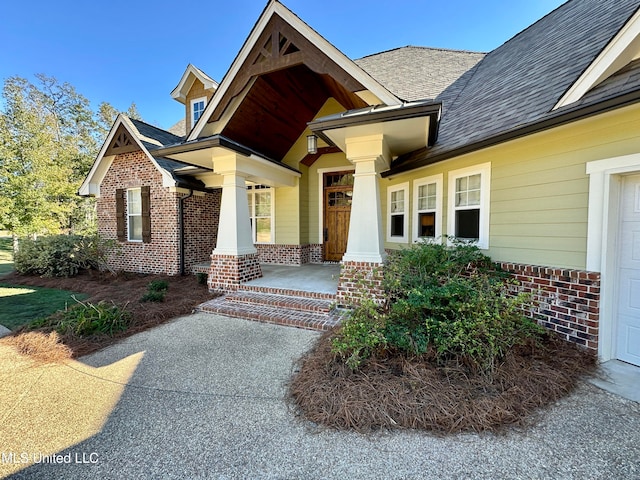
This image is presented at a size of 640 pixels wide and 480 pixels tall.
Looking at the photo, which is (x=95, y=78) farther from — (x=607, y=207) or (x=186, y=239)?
(x=607, y=207)

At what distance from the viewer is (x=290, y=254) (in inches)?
339

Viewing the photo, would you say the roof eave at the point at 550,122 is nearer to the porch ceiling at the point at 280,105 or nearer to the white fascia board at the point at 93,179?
the porch ceiling at the point at 280,105

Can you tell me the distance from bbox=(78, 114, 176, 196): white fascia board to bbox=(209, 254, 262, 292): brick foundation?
350 centimetres

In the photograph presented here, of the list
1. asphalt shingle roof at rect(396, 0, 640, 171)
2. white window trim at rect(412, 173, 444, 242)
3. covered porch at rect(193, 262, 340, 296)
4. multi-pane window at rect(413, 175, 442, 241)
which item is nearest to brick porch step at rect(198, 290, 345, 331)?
covered porch at rect(193, 262, 340, 296)

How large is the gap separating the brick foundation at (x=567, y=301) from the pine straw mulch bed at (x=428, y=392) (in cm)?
35

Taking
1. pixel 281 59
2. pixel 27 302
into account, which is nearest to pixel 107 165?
pixel 27 302

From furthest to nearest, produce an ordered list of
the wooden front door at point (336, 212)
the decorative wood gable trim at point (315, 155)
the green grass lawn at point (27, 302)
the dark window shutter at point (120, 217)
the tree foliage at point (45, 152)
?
the tree foliage at point (45, 152)
the dark window shutter at point (120, 217)
the wooden front door at point (336, 212)
the decorative wood gable trim at point (315, 155)
the green grass lawn at point (27, 302)

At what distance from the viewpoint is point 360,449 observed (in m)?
2.05

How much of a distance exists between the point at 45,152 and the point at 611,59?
2210cm

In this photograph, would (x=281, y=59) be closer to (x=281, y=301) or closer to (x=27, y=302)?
(x=281, y=301)

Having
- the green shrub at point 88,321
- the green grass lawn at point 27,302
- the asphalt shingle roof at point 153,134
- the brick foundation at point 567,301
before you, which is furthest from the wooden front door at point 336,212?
the green grass lawn at point 27,302

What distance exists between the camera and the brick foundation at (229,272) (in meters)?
5.94

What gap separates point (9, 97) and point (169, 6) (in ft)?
53.5

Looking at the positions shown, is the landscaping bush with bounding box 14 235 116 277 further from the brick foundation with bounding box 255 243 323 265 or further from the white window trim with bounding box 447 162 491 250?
the white window trim with bounding box 447 162 491 250
